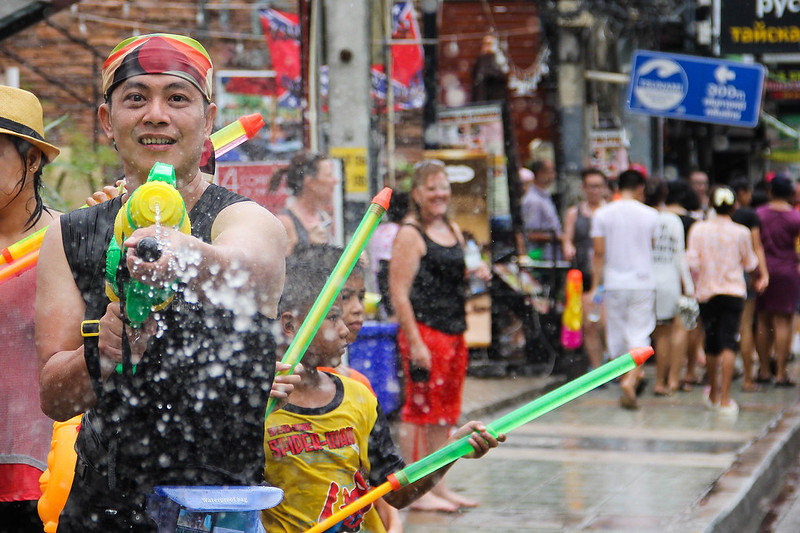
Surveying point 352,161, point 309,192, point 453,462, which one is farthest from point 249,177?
point 453,462

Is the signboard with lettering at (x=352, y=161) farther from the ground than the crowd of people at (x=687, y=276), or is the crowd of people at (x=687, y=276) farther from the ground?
the signboard with lettering at (x=352, y=161)

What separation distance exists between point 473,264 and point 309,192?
4465 millimetres

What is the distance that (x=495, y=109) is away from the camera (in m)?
12.9

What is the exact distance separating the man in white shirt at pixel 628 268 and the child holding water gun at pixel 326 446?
7.14 metres

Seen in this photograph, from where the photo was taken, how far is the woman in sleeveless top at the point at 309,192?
6609mm

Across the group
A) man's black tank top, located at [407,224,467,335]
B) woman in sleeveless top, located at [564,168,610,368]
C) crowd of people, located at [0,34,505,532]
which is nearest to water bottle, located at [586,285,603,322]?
woman in sleeveless top, located at [564,168,610,368]

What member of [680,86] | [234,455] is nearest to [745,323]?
[680,86]

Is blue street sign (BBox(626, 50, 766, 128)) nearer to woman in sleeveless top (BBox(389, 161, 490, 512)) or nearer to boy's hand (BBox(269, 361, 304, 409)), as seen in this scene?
woman in sleeveless top (BBox(389, 161, 490, 512))

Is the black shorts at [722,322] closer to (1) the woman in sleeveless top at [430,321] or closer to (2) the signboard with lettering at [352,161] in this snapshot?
(2) the signboard with lettering at [352,161]

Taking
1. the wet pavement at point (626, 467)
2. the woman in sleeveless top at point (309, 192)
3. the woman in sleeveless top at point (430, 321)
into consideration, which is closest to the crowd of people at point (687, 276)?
the wet pavement at point (626, 467)

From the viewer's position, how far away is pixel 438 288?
6.56 meters

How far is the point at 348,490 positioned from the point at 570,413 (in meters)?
7.12

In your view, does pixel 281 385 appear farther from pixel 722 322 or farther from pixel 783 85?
pixel 783 85

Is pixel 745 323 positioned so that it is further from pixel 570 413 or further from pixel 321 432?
pixel 321 432
